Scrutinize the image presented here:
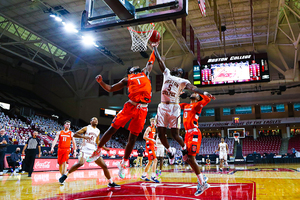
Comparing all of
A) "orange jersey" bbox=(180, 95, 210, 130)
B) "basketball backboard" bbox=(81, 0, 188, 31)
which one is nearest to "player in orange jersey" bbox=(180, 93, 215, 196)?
"orange jersey" bbox=(180, 95, 210, 130)

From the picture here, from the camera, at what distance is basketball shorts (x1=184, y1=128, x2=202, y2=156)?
17.3 feet

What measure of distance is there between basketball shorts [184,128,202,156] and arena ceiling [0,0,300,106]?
47.7 ft

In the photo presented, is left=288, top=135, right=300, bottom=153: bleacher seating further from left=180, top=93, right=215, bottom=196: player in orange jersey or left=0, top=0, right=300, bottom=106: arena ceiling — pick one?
left=180, top=93, right=215, bottom=196: player in orange jersey

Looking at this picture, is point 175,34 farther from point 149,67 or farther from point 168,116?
point 168,116

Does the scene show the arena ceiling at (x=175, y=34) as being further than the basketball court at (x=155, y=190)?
Yes

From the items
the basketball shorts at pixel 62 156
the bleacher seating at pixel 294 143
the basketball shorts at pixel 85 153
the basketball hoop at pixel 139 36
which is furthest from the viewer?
the bleacher seating at pixel 294 143

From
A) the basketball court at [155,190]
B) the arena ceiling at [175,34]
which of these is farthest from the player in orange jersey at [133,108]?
the arena ceiling at [175,34]

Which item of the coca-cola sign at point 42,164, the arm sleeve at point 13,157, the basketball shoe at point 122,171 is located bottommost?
the coca-cola sign at point 42,164

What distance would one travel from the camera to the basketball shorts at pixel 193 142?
527 centimetres

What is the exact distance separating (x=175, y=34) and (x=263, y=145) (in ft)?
67.2

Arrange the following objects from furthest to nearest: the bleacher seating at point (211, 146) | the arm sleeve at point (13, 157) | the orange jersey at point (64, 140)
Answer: the bleacher seating at point (211, 146) → the arm sleeve at point (13, 157) → the orange jersey at point (64, 140)

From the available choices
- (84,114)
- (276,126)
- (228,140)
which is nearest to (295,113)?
(276,126)

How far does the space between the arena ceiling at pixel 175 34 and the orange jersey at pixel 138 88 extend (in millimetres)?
14634

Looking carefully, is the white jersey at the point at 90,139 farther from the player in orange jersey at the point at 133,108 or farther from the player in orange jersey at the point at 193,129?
the player in orange jersey at the point at 193,129
